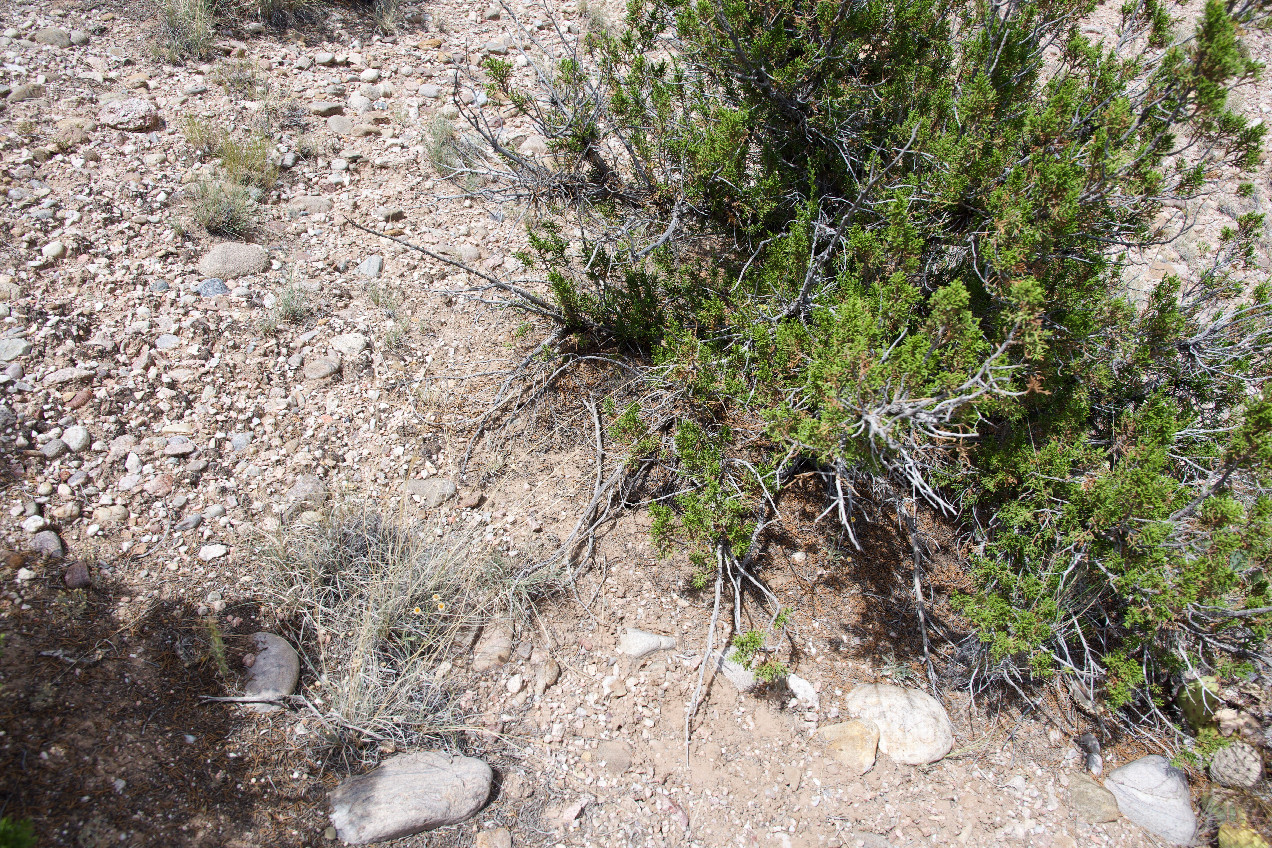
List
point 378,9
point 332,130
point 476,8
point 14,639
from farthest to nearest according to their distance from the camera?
point 476,8 < point 378,9 < point 332,130 < point 14,639

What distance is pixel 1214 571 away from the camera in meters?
2.24

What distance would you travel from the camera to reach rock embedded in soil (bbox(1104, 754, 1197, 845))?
8.29 feet

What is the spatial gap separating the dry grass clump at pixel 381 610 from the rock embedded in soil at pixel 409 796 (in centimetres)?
10

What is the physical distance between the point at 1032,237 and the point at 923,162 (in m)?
0.79

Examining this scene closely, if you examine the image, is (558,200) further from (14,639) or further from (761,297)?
(14,639)

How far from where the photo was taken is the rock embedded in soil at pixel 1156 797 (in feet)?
8.29

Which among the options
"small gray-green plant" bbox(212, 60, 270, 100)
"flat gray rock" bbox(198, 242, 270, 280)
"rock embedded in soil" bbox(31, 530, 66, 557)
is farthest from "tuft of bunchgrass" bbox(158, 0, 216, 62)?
"rock embedded in soil" bbox(31, 530, 66, 557)

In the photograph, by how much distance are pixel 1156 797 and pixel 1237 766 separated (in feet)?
1.24

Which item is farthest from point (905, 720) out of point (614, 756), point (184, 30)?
point (184, 30)

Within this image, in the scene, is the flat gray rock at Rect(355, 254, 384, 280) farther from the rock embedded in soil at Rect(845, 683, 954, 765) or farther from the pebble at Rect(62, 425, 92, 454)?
the rock embedded in soil at Rect(845, 683, 954, 765)

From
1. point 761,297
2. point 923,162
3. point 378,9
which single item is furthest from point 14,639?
point 378,9

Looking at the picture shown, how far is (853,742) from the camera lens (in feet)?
8.45

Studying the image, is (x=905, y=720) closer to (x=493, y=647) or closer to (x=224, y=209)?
(x=493, y=647)

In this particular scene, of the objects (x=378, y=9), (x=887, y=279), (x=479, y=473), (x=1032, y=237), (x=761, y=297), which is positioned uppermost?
(x=378, y=9)
